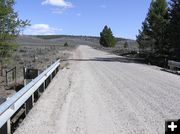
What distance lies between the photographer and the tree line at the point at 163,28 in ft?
126

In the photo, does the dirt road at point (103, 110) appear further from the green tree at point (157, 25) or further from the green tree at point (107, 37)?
the green tree at point (107, 37)

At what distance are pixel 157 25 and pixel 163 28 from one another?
2774mm

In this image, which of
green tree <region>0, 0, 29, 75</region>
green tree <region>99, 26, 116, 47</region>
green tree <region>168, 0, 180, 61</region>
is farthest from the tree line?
green tree <region>99, 26, 116, 47</region>

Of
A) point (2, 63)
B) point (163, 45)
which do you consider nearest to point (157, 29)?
point (163, 45)

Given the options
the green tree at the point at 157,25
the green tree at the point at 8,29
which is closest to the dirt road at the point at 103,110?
the green tree at the point at 8,29

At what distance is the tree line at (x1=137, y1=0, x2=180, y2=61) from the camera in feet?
126

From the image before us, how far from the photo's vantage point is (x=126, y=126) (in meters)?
8.34

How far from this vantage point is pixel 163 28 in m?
47.6

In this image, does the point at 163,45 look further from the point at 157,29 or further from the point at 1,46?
the point at 1,46

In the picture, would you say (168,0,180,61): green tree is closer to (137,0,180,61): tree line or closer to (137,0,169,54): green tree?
(137,0,180,61): tree line

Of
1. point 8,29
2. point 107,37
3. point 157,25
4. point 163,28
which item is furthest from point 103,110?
point 107,37

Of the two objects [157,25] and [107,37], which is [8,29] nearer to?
[157,25]

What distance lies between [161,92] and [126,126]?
594cm

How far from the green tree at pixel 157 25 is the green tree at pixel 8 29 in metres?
23.5
